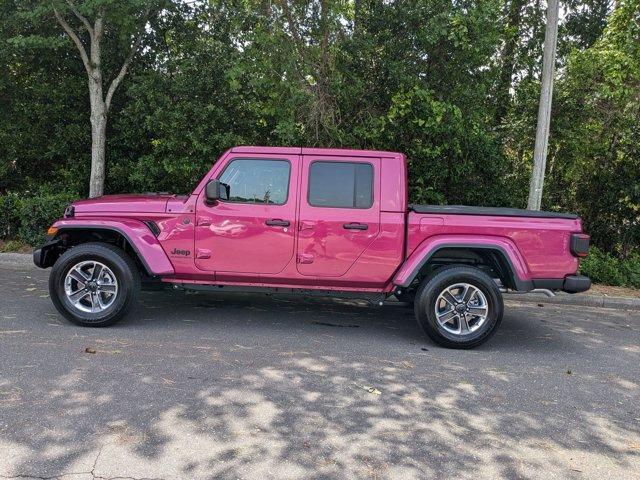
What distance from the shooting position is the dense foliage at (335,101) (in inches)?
346

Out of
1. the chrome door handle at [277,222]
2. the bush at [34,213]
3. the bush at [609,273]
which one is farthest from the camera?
the bush at [34,213]

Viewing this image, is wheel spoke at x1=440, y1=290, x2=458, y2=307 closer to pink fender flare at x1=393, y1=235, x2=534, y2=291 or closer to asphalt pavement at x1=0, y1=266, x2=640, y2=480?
pink fender flare at x1=393, y1=235, x2=534, y2=291

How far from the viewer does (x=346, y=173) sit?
5230mm

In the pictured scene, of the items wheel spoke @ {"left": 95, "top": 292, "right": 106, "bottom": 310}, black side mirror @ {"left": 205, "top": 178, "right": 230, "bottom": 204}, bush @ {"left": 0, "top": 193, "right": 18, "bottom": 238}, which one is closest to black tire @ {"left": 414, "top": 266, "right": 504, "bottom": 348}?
black side mirror @ {"left": 205, "top": 178, "right": 230, "bottom": 204}

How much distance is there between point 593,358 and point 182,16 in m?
9.51

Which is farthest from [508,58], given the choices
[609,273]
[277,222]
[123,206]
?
[123,206]

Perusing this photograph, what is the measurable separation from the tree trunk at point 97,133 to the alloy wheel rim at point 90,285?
17.2 feet

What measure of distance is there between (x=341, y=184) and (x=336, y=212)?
31 cm

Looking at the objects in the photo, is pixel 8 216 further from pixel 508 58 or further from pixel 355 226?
pixel 508 58

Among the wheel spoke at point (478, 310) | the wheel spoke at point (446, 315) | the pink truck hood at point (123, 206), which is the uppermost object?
the pink truck hood at point (123, 206)

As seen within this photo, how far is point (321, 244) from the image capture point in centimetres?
511

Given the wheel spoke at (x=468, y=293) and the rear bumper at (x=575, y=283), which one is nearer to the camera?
the rear bumper at (x=575, y=283)

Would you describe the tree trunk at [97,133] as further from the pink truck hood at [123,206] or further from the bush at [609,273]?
the bush at [609,273]

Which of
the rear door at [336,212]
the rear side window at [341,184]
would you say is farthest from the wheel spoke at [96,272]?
the rear side window at [341,184]
